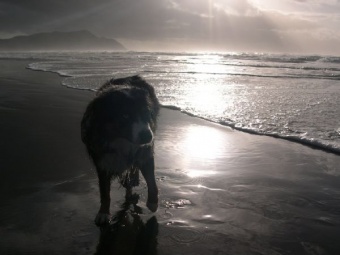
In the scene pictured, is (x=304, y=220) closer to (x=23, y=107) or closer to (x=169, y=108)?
(x=169, y=108)

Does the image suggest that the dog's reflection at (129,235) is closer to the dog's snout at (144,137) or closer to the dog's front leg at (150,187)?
the dog's front leg at (150,187)

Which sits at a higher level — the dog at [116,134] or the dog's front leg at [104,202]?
the dog at [116,134]

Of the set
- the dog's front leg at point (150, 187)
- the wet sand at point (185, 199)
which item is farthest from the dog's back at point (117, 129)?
the wet sand at point (185, 199)

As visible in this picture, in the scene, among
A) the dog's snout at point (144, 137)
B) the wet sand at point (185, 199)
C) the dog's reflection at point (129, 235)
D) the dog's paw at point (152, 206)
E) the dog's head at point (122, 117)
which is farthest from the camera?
the dog's paw at point (152, 206)

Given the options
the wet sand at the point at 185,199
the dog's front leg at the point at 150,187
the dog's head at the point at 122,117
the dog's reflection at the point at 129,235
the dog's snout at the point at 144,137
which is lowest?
the dog's reflection at the point at 129,235

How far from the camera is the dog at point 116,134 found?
4.12 meters

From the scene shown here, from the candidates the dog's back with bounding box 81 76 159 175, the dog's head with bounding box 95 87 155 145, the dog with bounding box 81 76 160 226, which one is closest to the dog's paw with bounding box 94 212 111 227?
the dog with bounding box 81 76 160 226

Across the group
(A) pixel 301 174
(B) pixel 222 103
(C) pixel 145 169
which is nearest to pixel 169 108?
(B) pixel 222 103

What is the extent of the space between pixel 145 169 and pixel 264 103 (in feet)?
26.7

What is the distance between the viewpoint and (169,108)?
37.2 ft

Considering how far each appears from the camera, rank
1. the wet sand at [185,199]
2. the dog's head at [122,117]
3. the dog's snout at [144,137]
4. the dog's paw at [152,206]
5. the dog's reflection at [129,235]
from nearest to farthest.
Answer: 1. the dog's reflection at [129,235]
2. the wet sand at [185,199]
3. the dog's head at [122,117]
4. the dog's snout at [144,137]
5. the dog's paw at [152,206]

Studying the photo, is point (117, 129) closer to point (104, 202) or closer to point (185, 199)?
point (104, 202)

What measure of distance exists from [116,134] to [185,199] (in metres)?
1.52

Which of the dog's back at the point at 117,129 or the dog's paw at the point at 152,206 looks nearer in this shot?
the dog's back at the point at 117,129
